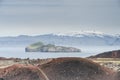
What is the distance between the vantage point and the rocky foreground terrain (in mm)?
3715

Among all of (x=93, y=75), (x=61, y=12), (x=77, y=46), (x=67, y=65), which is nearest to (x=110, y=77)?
(x=93, y=75)

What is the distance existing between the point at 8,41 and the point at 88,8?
0.97 meters

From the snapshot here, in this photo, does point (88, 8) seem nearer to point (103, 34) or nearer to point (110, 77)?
point (103, 34)

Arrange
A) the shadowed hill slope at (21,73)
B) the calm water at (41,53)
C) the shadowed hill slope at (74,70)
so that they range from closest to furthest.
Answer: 1. the shadowed hill slope at (21,73)
2. the shadowed hill slope at (74,70)
3. the calm water at (41,53)

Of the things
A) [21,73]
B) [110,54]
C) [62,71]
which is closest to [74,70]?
[62,71]

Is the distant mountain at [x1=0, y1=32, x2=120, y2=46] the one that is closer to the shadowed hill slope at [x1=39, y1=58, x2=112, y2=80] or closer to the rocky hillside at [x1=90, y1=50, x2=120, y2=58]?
the rocky hillside at [x1=90, y1=50, x2=120, y2=58]

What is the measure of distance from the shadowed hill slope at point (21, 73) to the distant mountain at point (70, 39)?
22.7 inches

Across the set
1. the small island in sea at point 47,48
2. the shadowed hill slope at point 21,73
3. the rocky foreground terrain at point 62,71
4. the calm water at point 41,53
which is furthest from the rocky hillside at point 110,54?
the shadowed hill slope at point 21,73

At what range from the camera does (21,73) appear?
3.71 m

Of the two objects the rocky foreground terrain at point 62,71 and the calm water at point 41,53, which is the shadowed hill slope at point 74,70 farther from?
the calm water at point 41,53

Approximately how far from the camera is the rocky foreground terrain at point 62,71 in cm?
371

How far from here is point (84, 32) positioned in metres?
4.43

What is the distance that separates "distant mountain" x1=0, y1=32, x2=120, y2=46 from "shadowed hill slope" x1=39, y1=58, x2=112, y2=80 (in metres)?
0.39

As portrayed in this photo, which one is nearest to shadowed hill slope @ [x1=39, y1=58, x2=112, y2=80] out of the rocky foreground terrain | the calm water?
the rocky foreground terrain
